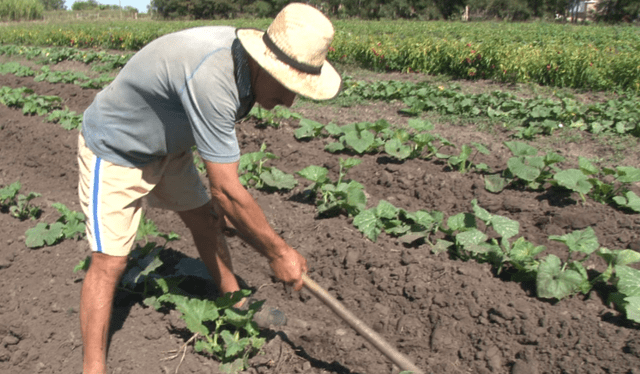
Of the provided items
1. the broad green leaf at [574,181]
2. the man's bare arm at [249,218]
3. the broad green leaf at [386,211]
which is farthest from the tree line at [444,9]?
the man's bare arm at [249,218]

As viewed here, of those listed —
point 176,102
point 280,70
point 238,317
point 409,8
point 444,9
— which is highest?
point 409,8

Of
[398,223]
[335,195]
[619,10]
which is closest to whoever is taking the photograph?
[398,223]

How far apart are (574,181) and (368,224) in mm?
1634

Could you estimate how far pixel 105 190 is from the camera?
255 cm

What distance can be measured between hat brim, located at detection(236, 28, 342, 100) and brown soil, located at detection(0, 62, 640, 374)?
1.53m

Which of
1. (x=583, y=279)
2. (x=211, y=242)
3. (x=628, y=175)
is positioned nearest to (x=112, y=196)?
(x=211, y=242)

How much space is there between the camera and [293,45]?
6.79 ft

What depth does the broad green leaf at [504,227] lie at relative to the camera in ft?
11.1

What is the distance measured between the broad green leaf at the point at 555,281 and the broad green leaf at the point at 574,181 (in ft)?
3.95

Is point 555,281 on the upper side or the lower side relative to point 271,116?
lower

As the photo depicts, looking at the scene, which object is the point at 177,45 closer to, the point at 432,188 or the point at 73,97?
the point at 432,188

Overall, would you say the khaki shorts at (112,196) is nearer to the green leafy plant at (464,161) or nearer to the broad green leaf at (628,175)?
the green leafy plant at (464,161)

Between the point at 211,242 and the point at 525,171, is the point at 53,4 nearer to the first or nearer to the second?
the point at 525,171

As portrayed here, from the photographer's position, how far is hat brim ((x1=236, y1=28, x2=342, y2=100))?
205 centimetres
